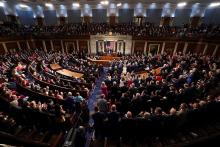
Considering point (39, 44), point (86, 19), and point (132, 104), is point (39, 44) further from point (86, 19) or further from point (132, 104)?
point (132, 104)

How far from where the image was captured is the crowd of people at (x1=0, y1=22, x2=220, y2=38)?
23130mm

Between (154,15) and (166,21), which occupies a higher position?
(154,15)

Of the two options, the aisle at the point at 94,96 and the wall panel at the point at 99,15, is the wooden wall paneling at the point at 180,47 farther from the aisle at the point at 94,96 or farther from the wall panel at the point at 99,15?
the wall panel at the point at 99,15

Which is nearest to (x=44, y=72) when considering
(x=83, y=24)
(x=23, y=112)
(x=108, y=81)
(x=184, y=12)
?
(x=108, y=81)

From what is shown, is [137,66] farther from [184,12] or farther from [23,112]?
[184,12]

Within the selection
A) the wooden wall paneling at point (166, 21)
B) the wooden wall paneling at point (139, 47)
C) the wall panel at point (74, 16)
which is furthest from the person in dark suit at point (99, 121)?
the wall panel at point (74, 16)

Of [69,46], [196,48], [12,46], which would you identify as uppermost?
[196,48]

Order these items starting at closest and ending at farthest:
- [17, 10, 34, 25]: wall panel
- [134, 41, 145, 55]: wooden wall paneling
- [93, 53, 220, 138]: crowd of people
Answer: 1. [93, 53, 220, 138]: crowd of people
2. [134, 41, 145, 55]: wooden wall paneling
3. [17, 10, 34, 25]: wall panel

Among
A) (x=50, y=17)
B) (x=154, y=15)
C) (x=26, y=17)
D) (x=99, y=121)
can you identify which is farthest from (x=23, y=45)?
(x=99, y=121)

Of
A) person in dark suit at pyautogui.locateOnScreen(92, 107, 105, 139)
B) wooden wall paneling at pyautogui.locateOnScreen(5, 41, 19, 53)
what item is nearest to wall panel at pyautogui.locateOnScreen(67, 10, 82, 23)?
wooden wall paneling at pyautogui.locateOnScreen(5, 41, 19, 53)

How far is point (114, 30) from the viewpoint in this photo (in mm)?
26266

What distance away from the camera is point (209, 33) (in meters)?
20.1

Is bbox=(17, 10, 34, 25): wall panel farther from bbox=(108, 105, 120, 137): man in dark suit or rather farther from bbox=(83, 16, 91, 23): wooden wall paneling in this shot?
bbox=(108, 105, 120, 137): man in dark suit

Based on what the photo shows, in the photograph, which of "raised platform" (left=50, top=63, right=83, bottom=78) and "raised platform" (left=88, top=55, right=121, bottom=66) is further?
"raised platform" (left=88, top=55, right=121, bottom=66)
